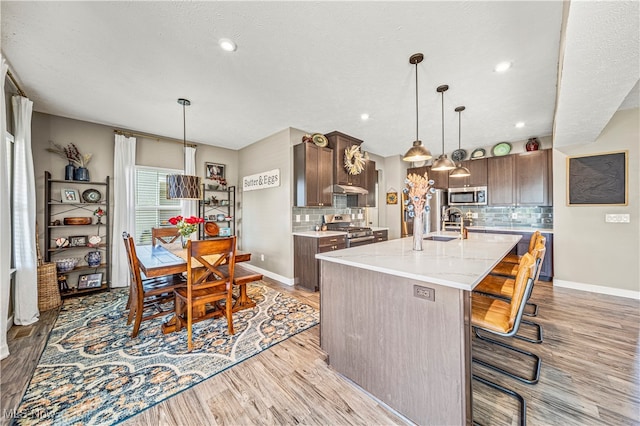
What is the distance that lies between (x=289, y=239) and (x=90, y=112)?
3.35 metres

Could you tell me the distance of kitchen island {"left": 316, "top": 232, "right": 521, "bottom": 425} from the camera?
123cm

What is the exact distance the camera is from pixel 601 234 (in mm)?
3510

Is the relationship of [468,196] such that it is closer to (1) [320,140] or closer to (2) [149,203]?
(1) [320,140]

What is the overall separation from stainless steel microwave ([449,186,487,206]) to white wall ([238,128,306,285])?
3.71m

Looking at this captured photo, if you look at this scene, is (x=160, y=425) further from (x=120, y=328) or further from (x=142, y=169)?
(x=142, y=169)

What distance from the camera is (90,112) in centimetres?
335

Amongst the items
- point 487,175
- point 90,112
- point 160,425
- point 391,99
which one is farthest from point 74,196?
point 487,175

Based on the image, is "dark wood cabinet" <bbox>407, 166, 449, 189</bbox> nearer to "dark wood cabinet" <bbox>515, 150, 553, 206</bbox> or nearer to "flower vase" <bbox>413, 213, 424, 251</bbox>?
"dark wood cabinet" <bbox>515, 150, 553, 206</bbox>

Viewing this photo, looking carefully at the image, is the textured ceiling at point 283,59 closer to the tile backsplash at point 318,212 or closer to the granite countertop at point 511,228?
the tile backsplash at point 318,212

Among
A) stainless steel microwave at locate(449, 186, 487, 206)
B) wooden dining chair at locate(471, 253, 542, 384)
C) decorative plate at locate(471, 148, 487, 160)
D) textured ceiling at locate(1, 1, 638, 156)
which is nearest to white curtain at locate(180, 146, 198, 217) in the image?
textured ceiling at locate(1, 1, 638, 156)

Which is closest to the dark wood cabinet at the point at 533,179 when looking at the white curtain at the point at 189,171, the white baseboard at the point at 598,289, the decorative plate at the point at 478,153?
the decorative plate at the point at 478,153

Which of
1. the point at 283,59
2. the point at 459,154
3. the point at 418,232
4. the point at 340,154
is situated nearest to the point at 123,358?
the point at 418,232

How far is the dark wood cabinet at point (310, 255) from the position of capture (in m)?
3.66

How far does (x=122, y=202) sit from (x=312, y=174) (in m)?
3.09
